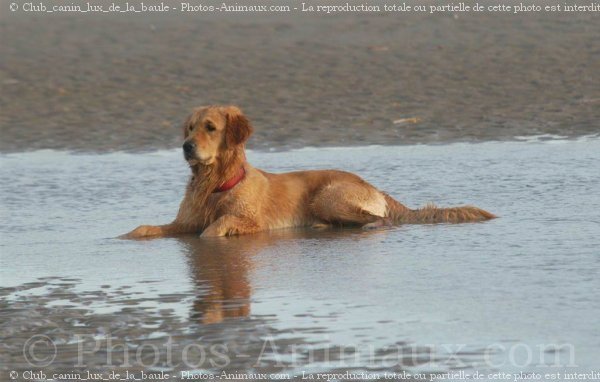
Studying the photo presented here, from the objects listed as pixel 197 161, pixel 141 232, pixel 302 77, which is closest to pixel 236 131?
pixel 197 161

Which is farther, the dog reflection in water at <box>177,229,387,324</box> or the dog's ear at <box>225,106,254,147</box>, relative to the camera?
the dog's ear at <box>225,106,254,147</box>

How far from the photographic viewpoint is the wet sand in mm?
16922

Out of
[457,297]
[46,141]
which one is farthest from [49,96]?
[457,297]

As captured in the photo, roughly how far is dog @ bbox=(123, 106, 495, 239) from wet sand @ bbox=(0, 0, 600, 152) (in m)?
4.82

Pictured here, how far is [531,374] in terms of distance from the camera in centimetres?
621

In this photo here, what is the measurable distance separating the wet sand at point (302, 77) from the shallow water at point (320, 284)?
10.5ft

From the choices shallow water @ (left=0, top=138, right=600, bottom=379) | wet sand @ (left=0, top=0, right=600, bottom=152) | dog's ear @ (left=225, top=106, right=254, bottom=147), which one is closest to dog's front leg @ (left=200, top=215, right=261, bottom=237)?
shallow water @ (left=0, top=138, right=600, bottom=379)

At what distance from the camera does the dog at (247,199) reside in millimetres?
11039

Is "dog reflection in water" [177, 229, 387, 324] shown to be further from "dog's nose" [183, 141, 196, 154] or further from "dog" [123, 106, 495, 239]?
"dog's nose" [183, 141, 196, 154]

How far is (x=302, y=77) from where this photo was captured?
1927cm

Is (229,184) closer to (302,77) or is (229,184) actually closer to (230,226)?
(230,226)

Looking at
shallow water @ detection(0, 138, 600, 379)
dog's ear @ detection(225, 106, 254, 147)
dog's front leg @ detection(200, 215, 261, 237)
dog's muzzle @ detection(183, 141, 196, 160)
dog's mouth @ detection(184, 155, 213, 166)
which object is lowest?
shallow water @ detection(0, 138, 600, 379)

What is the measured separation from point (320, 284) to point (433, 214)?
109 inches

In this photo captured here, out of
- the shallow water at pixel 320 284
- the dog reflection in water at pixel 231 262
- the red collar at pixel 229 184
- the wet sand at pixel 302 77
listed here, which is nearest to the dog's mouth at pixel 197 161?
the red collar at pixel 229 184
